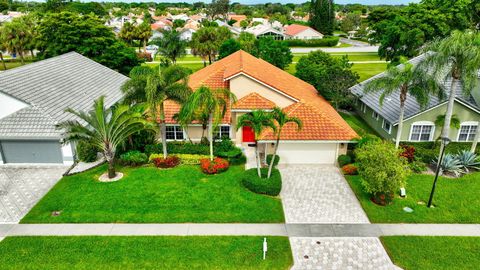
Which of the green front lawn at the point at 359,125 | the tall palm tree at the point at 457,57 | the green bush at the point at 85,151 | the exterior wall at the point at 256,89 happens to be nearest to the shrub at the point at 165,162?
the green bush at the point at 85,151

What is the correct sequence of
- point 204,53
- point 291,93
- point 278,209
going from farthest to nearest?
point 204,53 < point 291,93 < point 278,209

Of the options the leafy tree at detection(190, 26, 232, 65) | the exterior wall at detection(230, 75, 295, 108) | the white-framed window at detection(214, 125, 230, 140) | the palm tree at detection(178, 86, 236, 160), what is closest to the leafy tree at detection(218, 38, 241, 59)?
the leafy tree at detection(190, 26, 232, 65)

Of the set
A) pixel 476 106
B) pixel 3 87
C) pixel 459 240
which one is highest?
pixel 3 87

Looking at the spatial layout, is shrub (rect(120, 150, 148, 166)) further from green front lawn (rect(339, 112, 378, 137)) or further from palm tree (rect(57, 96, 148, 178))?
green front lawn (rect(339, 112, 378, 137))

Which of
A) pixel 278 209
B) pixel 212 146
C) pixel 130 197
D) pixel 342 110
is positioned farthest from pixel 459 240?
pixel 342 110

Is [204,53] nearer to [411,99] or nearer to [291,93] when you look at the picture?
[291,93]

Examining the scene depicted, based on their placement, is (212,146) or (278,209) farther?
(212,146)

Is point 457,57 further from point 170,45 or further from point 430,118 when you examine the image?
point 170,45
